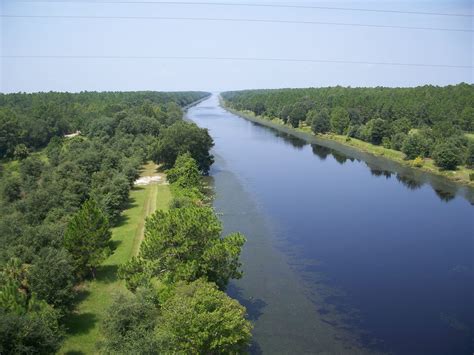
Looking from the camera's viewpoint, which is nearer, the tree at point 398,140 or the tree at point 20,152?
the tree at point 20,152

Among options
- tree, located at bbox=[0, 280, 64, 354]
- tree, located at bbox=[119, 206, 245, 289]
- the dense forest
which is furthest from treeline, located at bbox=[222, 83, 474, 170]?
tree, located at bbox=[0, 280, 64, 354]

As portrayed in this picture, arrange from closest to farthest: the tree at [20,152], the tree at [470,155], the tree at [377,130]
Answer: the tree at [470,155], the tree at [20,152], the tree at [377,130]

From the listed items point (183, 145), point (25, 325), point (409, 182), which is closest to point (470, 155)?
point (409, 182)

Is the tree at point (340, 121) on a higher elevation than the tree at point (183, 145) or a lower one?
higher

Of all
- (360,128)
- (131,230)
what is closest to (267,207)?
(131,230)

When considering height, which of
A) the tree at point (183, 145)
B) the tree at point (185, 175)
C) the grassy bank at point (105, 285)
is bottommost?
the grassy bank at point (105, 285)

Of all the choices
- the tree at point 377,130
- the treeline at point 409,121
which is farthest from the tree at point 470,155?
the tree at point 377,130

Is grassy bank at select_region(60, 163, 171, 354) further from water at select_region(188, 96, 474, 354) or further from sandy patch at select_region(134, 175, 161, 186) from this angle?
water at select_region(188, 96, 474, 354)

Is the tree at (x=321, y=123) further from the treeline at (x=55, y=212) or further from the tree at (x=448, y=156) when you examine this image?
the tree at (x=448, y=156)
